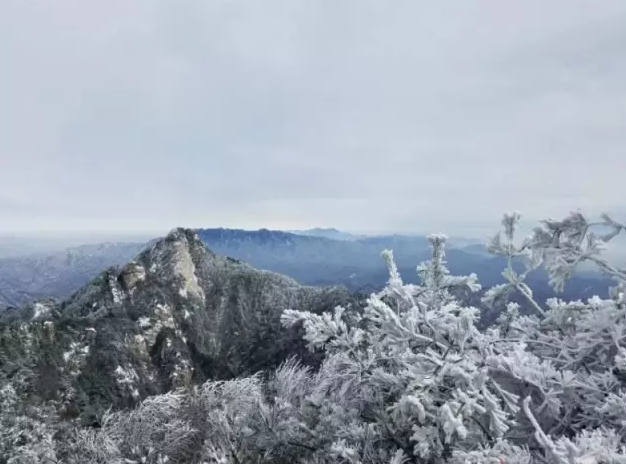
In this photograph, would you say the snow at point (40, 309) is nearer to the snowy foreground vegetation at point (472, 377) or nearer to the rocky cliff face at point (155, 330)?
the rocky cliff face at point (155, 330)

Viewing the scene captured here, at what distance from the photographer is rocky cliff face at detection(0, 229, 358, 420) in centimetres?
2377

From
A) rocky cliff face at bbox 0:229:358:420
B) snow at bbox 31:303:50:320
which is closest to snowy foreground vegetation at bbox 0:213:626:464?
rocky cliff face at bbox 0:229:358:420

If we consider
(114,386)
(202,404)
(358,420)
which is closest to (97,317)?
(114,386)

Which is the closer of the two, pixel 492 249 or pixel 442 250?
pixel 492 249

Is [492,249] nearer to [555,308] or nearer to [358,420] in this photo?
[555,308]

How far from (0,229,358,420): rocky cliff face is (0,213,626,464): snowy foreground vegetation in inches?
870

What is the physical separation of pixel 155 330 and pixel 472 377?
34.3 m

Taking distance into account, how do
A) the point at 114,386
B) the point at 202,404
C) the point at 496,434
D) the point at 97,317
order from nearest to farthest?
the point at 496,434 < the point at 202,404 < the point at 114,386 < the point at 97,317

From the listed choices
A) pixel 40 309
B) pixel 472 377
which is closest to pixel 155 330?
pixel 40 309

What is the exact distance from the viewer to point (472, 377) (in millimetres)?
2818

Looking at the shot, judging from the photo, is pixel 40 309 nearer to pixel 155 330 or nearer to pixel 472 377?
pixel 155 330

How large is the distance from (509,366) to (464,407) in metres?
0.56

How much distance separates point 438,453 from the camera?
9.69 ft

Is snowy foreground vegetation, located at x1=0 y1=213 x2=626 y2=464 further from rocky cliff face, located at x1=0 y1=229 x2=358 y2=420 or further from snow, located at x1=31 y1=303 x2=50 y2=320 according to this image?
snow, located at x1=31 y1=303 x2=50 y2=320
